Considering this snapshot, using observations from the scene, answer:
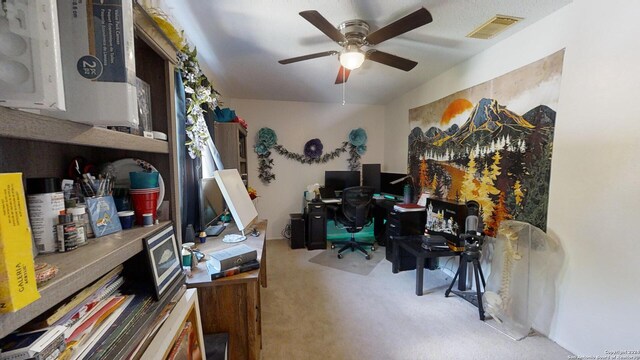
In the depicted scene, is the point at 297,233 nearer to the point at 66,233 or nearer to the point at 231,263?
the point at 231,263

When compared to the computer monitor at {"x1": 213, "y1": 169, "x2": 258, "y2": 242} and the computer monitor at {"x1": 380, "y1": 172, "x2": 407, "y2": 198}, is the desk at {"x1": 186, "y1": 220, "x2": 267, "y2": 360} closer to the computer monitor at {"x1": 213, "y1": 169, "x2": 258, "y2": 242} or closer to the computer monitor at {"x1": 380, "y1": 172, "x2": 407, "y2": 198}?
the computer monitor at {"x1": 213, "y1": 169, "x2": 258, "y2": 242}

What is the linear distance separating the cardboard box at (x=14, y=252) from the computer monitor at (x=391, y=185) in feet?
11.8

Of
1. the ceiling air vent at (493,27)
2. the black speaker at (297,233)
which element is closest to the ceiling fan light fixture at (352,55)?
the ceiling air vent at (493,27)

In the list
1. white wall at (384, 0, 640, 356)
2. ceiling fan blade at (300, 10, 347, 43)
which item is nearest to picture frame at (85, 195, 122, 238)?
ceiling fan blade at (300, 10, 347, 43)

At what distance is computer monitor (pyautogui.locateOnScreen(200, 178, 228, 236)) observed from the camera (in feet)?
6.16

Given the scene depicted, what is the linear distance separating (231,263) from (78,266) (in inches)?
33.0

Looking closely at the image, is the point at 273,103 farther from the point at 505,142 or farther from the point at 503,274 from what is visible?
the point at 503,274

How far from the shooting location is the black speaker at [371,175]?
391 centimetres

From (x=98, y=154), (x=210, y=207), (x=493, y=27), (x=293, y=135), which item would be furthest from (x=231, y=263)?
(x=293, y=135)

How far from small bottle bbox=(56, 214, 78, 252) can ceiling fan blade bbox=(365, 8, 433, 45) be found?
1.75 metres

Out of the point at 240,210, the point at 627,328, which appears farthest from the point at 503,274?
the point at 240,210

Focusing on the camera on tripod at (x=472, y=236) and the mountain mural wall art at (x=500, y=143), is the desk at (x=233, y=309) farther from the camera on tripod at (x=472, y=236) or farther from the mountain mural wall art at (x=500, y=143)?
the mountain mural wall art at (x=500, y=143)

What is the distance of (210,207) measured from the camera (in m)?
2.04

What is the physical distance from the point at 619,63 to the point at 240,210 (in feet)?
8.45
